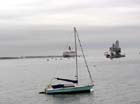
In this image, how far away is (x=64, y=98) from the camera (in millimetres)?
68625

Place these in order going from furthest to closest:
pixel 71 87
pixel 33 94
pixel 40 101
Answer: pixel 33 94 < pixel 71 87 < pixel 40 101

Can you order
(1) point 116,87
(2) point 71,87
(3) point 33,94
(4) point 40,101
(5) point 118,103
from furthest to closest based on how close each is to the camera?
(1) point 116,87 < (3) point 33,94 < (2) point 71,87 < (4) point 40,101 < (5) point 118,103

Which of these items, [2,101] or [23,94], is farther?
[23,94]

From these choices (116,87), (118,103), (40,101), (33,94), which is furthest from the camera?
(116,87)

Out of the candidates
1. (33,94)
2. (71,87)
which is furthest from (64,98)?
(33,94)

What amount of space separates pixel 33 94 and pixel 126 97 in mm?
17532

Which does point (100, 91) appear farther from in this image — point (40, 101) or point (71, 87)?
point (40, 101)

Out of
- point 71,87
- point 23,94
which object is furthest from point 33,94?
point 71,87

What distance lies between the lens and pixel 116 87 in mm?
85500

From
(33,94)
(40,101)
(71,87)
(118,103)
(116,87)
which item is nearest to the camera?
(118,103)

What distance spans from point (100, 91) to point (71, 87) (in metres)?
8.75

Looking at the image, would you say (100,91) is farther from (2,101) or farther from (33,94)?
(2,101)

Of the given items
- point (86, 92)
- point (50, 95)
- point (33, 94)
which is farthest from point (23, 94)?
point (86, 92)

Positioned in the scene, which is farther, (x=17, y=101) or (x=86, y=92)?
(x=86, y=92)
